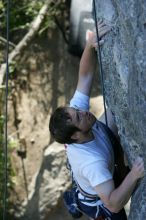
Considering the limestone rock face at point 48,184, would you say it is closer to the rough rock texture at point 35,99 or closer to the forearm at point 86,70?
the rough rock texture at point 35,99

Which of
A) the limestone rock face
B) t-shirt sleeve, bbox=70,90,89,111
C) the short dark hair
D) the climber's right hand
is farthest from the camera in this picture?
the limestone rock face

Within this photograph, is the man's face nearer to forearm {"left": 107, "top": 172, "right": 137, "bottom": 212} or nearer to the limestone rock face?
forearm {"left": 107, "top": 172, "right": 137, "bottom": 212}

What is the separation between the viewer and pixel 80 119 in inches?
86.6

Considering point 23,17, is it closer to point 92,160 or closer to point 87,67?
point 87,67

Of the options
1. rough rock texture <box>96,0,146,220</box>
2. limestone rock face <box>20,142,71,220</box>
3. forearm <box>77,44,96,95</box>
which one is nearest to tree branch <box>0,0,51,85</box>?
limestone rock face <box>20,142,71,220</box>

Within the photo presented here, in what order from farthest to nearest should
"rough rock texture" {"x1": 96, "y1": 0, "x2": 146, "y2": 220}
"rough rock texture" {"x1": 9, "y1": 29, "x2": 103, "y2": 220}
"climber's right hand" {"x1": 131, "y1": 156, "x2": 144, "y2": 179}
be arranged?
"rough rock texture" {"x1": 9, "y1": 29, "x2": 103, "y2": 220}, "climber's right hand" {"x1": 131, "y1": 156, "x2": 144, "y2": 179}, "rough rock texture" {"x1": 96, "y1": 0, "x2": 146, "y2": 220}

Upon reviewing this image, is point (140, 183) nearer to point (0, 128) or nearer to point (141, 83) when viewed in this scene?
point (141, 83)

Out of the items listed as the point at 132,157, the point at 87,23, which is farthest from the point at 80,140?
the point at 87,23

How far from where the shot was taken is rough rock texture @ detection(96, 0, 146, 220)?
1.93 meters

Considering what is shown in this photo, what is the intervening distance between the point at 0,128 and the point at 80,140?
6.87 feet

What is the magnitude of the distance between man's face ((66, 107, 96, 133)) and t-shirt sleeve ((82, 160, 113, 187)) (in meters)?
0.12

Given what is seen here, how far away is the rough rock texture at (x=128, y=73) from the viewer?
193 centimetres

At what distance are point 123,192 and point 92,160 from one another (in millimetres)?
160

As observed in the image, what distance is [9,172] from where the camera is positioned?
4.49 metres
